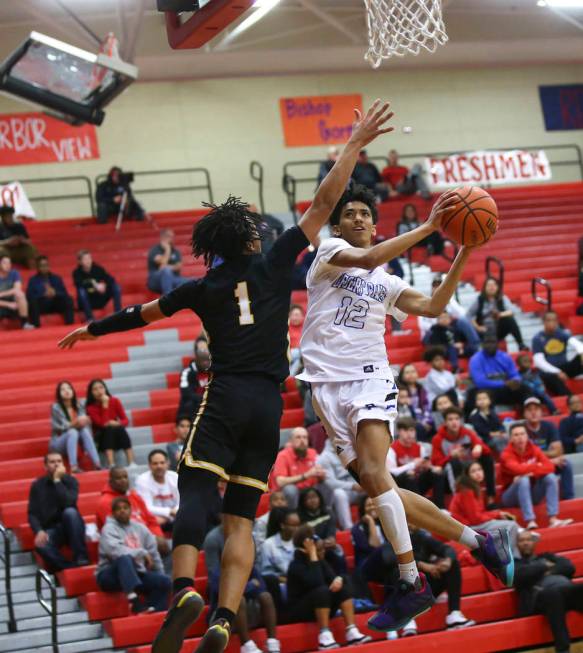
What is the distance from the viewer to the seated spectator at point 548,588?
10.8 meters

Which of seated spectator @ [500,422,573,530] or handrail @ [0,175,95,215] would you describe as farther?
handrail @ [0,175,95,215]

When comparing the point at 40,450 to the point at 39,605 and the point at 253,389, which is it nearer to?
the point at 39,605

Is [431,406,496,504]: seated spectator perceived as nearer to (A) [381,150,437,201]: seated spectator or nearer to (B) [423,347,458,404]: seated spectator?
(B) [423,347,458,404]: seated spectator

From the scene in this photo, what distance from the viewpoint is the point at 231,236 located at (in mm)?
5770

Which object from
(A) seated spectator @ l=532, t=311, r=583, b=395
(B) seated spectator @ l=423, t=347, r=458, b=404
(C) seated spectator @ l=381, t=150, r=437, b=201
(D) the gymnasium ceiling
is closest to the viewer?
(B) seated spectator @ l=423, t=347, r=458, b=404

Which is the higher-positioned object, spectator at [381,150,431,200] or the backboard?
the backboard

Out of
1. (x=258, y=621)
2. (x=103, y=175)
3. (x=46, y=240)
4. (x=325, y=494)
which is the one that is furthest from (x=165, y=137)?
(x=258, y=621)

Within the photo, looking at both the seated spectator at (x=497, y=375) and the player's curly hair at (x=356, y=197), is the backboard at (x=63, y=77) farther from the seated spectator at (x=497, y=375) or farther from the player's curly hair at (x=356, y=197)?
the player's curly hair at (x=356, y=197)

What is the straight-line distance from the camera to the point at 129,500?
11.1 meters

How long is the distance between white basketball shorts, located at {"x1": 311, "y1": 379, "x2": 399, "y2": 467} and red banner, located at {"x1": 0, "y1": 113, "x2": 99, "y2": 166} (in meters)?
16.8

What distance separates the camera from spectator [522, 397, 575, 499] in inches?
503

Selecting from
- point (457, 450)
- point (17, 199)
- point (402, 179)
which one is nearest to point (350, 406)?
point (457, 450)

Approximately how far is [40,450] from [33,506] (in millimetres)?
1838

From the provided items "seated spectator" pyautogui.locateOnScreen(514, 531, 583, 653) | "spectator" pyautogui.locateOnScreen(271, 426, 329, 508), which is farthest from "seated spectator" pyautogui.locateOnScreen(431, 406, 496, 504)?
"spectator" pyautogui.locateOnScreen(271, 426, 329, 508)
